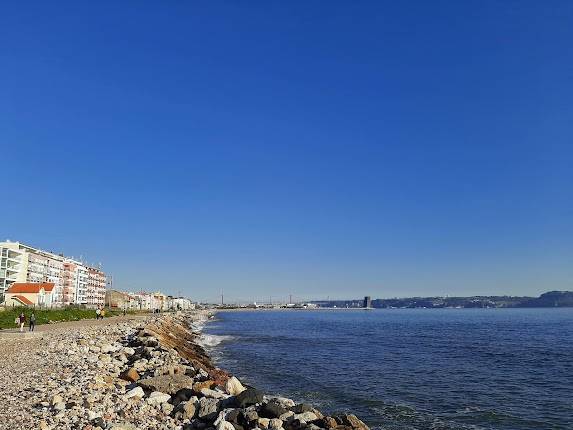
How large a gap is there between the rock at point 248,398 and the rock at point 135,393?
3.18 metres

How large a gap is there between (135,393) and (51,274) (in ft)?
403

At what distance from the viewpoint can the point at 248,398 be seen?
1407 cm

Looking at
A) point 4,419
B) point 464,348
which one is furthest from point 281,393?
point 464,348

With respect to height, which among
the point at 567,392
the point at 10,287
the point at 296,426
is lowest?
the point at 567,392

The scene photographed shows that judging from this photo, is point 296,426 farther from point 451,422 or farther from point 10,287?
point 10,287

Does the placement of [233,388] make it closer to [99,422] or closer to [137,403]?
[137,403]

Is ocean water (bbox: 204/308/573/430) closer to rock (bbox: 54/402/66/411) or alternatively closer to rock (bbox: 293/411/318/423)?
rock (bbox: 293/411/318/423)

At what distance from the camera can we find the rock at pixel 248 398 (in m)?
13.9

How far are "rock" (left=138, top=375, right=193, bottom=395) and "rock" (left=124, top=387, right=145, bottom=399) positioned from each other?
765mm

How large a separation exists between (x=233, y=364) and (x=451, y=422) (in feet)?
65.3

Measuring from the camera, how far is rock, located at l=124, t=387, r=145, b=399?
1469 centimetres

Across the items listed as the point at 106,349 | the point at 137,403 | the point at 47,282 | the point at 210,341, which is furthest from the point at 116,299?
the point at 137,403

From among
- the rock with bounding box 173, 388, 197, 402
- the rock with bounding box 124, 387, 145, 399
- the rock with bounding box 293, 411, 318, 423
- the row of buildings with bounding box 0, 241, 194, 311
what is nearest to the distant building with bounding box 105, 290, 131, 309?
the row of buildings with bounding box 0, 241, 194, 311

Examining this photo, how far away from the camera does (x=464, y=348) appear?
50469mm
